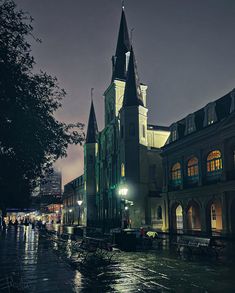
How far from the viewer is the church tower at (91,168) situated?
6194 centimetres

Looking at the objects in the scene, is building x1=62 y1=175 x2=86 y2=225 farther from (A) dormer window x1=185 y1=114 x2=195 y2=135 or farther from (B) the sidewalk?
(B) the sidewalk

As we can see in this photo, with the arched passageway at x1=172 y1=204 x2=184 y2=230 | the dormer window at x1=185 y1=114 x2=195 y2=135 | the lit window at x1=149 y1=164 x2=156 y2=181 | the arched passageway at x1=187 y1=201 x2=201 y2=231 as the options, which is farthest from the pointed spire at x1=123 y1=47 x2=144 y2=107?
the arched passageway at x1=187 y1=201 x2=201 y2=231

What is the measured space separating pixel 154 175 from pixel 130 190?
564 centimetres

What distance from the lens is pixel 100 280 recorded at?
33.6 ft

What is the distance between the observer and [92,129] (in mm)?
66625

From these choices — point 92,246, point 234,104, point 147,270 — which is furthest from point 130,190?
point 147,270

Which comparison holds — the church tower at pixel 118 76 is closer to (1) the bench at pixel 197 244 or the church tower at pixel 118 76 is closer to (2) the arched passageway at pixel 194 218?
(2) the arched passageway at pixel 194 218

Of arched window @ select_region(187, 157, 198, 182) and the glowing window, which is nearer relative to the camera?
arched window @ select_region(187, 157, 198, 182)

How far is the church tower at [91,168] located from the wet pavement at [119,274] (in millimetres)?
46444

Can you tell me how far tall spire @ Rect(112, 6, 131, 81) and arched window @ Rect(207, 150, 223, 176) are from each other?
28.4 m

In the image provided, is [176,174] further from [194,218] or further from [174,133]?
[194,218]

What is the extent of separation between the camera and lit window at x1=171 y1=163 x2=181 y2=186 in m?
37.2

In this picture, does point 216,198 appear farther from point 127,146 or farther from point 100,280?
point 100,280

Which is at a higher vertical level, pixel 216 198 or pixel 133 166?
pixel 133 166
